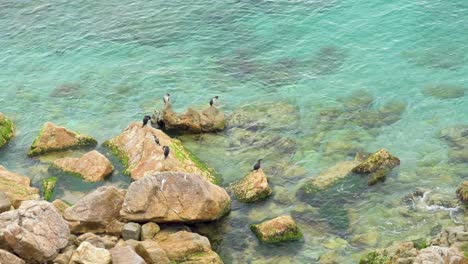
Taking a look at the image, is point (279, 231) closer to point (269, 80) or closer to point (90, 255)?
point (90, 255)

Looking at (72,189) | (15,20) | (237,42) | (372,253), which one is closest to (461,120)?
(372,253)

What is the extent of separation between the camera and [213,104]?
149 feet

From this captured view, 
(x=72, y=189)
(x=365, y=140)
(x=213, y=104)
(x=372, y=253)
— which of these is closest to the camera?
(x=372, y=253)

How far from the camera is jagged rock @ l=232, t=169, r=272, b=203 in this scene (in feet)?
A: 114

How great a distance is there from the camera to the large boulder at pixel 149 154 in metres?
36.3

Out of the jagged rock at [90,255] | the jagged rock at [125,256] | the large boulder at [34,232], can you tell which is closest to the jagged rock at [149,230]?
the jagged rock at [125,256]

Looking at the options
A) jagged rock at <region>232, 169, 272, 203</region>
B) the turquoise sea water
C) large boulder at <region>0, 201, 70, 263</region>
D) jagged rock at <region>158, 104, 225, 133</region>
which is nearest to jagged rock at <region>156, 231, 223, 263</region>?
the turquoise sea water

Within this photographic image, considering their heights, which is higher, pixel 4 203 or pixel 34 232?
pixel 34 232

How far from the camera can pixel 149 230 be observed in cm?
3077

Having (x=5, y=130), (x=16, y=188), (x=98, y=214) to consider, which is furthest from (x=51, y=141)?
(x=98, y=214)

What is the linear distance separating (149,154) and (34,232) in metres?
11.3

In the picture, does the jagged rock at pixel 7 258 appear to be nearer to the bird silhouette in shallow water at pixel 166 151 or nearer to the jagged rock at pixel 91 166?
the jagged rock at pixel 91 166

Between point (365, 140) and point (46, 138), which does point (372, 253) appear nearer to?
point (365, 140)

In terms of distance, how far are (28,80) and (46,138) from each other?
14.5m
